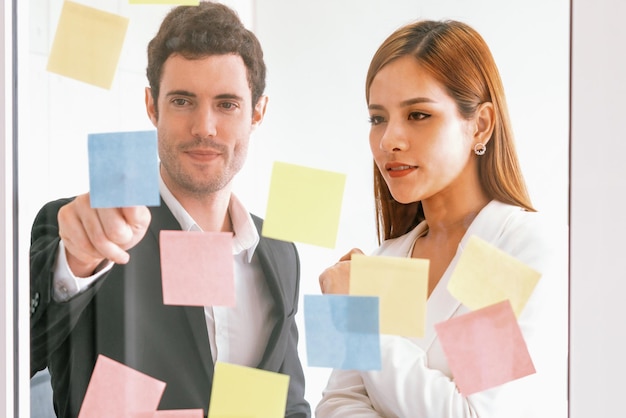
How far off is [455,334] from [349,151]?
0.30 m

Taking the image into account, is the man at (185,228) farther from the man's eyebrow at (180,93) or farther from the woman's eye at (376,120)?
the woman's eye at (376,120)

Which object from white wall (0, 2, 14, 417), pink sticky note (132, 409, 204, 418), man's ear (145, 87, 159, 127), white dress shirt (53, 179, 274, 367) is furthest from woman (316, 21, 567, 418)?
white wall (0, 2, 14, 417)

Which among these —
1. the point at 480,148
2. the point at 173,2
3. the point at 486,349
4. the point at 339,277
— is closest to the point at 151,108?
the point at 173,2


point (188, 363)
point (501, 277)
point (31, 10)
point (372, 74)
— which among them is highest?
point (31, 10)

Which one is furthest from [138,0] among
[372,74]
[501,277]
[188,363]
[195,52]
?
[501,277]

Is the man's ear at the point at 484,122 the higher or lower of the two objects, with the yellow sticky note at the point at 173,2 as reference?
lower

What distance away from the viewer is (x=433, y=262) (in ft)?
3.23

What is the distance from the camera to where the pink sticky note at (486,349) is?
945mm

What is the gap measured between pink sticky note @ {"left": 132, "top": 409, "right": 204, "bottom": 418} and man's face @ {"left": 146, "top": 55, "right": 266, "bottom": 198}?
327mm

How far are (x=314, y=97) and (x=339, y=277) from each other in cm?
26

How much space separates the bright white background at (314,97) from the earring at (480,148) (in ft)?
0.16

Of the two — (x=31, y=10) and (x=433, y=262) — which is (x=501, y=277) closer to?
(x=433, y=262)

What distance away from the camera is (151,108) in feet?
3.53

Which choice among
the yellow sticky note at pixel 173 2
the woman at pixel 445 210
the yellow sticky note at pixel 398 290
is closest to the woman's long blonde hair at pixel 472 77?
the woman at pixel 445 210
